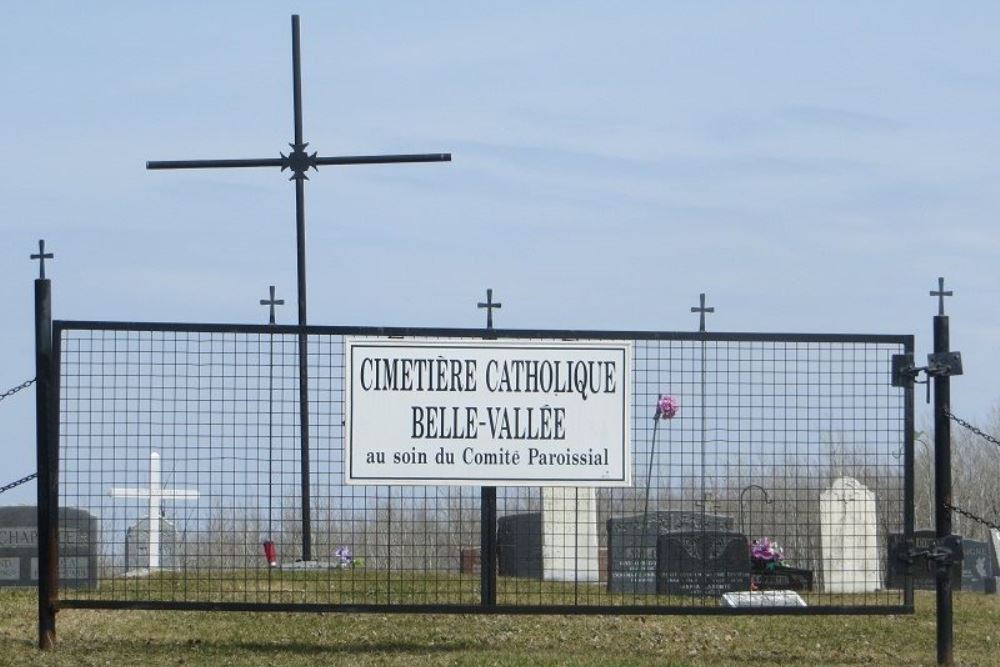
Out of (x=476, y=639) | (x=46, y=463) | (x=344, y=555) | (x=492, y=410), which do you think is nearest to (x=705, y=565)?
(x=476, y=639)

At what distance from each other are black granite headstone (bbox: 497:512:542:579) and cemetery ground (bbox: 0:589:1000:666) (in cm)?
50

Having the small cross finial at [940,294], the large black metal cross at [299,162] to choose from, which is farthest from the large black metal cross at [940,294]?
the large black metal cross at [299,162]

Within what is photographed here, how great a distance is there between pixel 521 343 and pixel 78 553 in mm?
3181

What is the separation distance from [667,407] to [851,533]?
1.85 metres

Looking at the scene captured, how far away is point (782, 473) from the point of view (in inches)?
420

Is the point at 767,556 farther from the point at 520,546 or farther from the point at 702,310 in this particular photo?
the point at 702,310

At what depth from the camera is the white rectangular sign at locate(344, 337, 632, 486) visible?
10133mm

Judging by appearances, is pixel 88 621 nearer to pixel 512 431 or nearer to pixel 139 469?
pixel 139 469

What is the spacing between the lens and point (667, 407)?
1012 centimetres

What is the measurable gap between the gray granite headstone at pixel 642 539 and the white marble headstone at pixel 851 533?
0.69 metres

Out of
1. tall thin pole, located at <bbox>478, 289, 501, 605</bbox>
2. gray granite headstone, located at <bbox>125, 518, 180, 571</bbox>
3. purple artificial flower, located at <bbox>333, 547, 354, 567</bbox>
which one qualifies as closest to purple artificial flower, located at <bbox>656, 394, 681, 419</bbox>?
tall thin pole, located at <bbox>478, 289, 501, 605</bbox>

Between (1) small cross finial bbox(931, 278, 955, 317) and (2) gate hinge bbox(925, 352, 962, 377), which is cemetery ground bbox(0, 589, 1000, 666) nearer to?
(2) gate hinge bbox(925, 352, 962, 377)

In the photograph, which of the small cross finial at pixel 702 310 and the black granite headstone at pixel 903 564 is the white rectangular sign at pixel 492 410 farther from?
the small cross finial at pixel 702 310

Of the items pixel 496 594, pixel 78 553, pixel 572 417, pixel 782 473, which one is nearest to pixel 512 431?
pixel 572 417
